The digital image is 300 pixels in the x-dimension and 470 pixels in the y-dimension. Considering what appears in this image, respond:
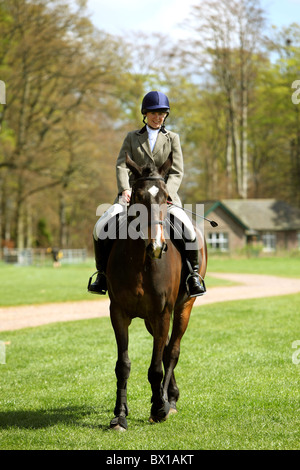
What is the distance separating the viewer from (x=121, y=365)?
18.9ft

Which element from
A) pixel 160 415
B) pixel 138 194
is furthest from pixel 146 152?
pixel 160 415

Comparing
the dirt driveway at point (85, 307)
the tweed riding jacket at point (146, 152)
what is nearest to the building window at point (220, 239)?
the dirt driveway at point (85, 307)

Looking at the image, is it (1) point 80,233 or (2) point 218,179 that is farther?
(2) point 218,179

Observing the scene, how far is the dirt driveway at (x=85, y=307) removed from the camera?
14328 millimetres

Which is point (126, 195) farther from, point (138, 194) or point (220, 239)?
point (220, 239)

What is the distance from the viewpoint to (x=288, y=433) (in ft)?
17.1

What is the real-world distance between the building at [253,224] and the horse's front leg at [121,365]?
45.9 m

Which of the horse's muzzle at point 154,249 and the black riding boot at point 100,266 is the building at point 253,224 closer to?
the black riding boot at point 100,266

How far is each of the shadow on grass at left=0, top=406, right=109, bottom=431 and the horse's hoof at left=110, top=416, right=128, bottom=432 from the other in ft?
0.30

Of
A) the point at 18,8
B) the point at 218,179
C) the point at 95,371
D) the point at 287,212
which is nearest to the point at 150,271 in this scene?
the point at 95,371

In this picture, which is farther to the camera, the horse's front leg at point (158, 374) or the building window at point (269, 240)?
the building window at point (269, 240)

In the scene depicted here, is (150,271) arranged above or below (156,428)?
above

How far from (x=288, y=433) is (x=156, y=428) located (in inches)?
50.2

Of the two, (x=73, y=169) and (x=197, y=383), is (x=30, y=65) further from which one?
(x=197, y=383)
